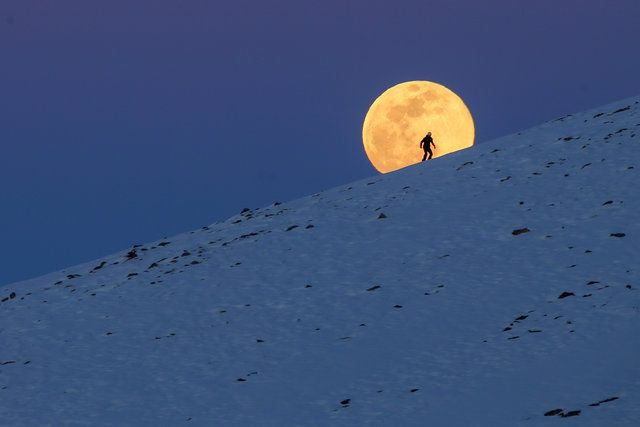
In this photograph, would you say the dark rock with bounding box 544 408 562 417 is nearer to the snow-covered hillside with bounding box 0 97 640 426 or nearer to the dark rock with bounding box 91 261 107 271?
the snow-covered hillside with bounding box 0 97 640 426

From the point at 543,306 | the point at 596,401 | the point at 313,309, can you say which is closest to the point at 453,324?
the point at 543,306

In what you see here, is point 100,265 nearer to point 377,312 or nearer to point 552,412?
point 377,312

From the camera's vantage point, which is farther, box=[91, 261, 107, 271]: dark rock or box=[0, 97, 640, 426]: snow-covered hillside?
box=[91, 261, 107, 271]: dark rock

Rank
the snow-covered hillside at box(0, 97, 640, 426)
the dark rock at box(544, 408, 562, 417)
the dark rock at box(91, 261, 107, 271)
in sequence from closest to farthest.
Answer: the dark rock at box(544, 408, 562, 417), the snow-covered hillside at box(0, 97, 640, 426), the dark rock at box(91, 261, 107, 271)

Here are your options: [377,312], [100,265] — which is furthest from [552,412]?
[100,265]

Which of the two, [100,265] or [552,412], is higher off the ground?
[100,265]

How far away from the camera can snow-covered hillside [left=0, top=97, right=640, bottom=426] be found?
45.2 ft

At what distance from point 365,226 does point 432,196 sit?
2199mm

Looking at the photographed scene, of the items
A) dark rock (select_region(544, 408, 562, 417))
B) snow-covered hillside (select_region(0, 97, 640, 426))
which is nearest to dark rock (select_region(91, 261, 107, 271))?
snow-covered hillside (select_region(0, 97, 640, 426))

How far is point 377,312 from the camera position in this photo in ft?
57.9

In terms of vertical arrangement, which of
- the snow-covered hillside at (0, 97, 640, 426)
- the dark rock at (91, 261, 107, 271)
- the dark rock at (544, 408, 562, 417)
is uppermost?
the dark rock at (91, 261, 107, 271)

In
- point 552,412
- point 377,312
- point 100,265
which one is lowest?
point 552,412

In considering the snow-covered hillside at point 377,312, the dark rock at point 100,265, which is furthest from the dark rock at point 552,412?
the dark rock at point 100,265

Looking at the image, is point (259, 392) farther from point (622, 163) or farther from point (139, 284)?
point (622, 163)
